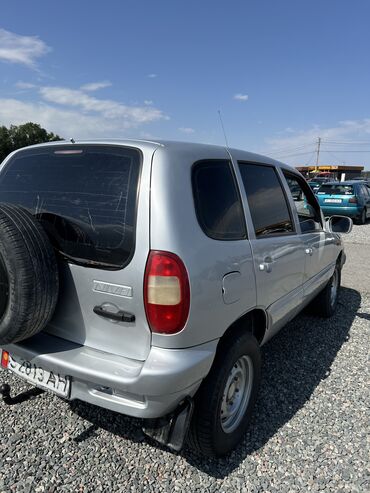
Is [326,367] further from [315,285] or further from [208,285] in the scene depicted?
[208,285]

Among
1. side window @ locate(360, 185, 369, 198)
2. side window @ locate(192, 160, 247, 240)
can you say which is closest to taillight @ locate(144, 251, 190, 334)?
side window @ locate(192, 160, 247, 240)

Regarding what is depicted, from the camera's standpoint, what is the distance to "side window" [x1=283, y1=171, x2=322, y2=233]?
349 cm

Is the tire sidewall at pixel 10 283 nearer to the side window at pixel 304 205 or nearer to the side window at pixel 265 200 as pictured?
the side window at pixel 265 200

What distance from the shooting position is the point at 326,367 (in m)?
3.49

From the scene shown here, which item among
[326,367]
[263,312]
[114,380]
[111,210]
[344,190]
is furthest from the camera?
[344,190]

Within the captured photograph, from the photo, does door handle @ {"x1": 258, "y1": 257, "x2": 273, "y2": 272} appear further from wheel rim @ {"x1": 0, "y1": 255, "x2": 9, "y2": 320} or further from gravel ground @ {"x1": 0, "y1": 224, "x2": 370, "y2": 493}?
wheel rim @ {"x1": 0, "y1": 255, "x2": 9, "y2": 320}

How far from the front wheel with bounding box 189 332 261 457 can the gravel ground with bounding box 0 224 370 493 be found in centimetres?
16

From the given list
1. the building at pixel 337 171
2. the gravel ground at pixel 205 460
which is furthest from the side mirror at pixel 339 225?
the building at pixel 337 171

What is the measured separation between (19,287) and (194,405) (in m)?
1.14

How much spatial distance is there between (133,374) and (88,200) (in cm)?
94

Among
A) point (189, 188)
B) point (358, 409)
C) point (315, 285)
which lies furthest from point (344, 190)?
point (189, 188)

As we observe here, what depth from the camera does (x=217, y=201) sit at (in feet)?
7.21

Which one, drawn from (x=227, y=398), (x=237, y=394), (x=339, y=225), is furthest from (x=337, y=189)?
(x=227, y=398)

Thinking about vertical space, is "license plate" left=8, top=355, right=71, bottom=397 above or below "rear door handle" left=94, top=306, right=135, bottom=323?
below
